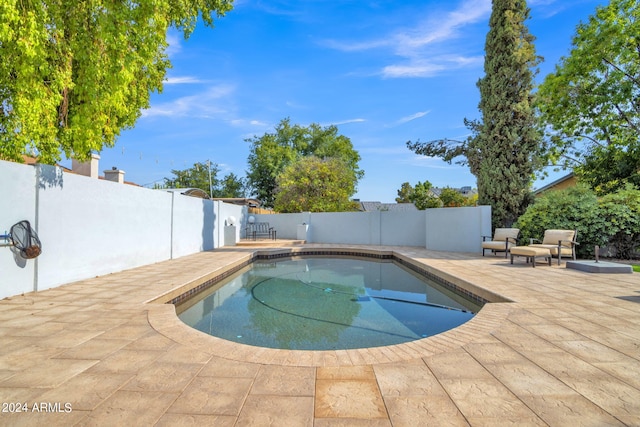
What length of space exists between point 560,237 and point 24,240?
1090cm

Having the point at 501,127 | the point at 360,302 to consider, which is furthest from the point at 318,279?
the point at 501,127

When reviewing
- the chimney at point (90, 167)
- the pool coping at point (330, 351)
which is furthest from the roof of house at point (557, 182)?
the chimney at point (90, 167)

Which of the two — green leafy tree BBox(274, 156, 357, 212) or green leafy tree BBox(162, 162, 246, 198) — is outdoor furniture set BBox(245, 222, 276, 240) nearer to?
green leafy tree BBox(274, 156, 357, 212)

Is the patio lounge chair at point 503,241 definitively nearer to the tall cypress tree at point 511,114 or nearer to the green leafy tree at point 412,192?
the tall cypress tree at point 511,114

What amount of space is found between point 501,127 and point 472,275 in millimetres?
7945

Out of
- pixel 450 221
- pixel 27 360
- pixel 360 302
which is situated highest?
pixel 450 221

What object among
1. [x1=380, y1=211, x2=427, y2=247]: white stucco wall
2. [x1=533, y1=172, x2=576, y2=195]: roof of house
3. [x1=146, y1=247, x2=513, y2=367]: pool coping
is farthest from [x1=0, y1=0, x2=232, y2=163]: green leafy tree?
[x1=533, y1=172, x2=576, y2=195]: roof of house

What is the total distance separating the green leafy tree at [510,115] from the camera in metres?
11.5

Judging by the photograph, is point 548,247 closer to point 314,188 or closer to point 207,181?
point 314,188

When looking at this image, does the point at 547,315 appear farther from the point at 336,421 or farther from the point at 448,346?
the point at 336,421

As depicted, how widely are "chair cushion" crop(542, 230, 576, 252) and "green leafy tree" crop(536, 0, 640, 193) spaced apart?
6.29 meters

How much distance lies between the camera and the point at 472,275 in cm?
626

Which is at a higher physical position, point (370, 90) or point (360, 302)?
point (370, 90)

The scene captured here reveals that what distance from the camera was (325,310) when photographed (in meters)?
5.31
